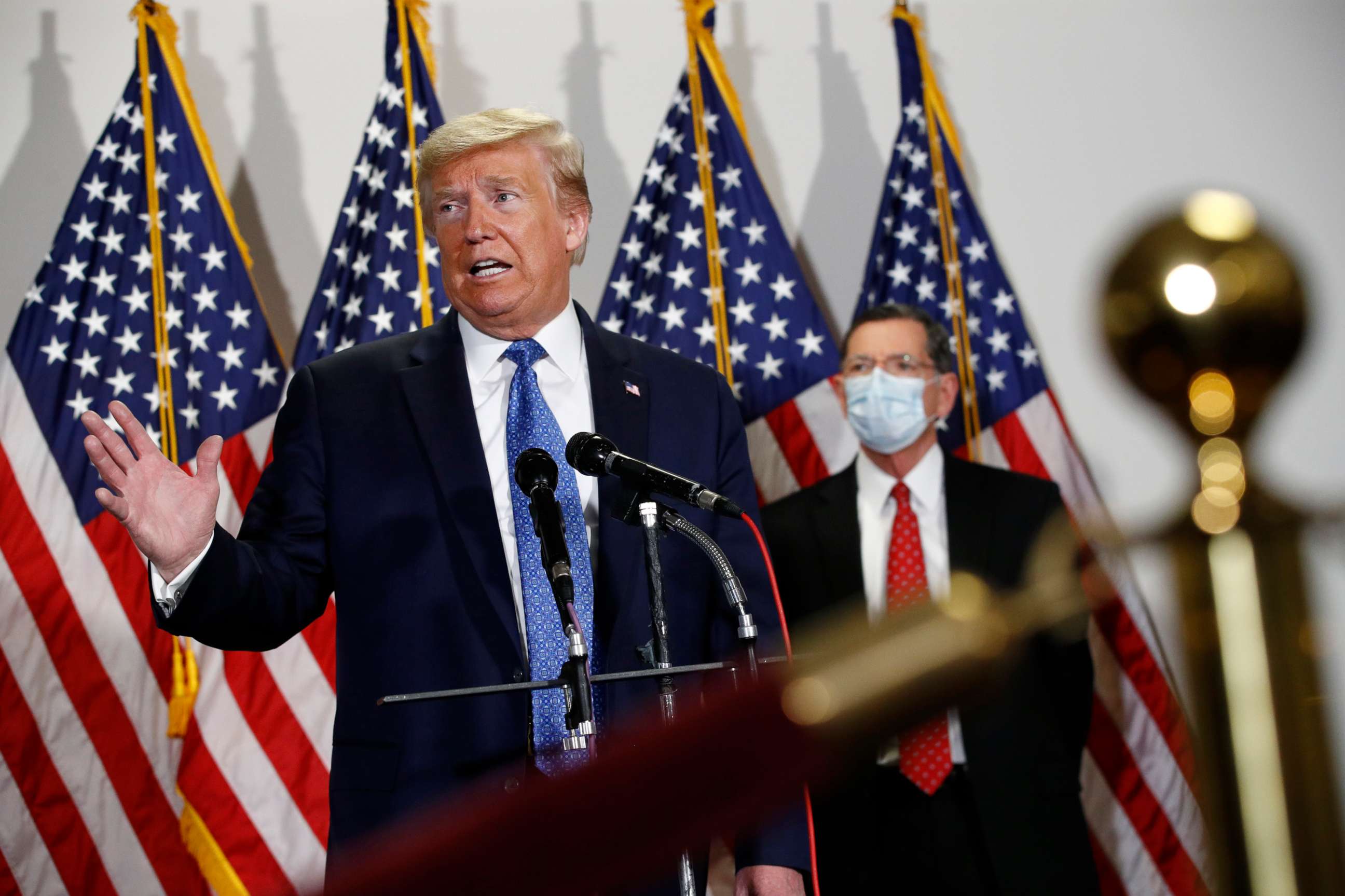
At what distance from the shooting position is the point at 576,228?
2355 millimetres

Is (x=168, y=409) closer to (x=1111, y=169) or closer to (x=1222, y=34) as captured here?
(x=1111, y=169)

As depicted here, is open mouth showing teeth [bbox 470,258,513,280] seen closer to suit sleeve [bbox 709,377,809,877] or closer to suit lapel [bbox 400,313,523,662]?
suit lapel [bbox 400,313,523,662]

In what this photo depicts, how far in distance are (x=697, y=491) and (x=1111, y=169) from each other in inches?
132

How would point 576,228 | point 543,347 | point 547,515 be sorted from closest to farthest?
point 547,515, point 543,347, point 576,228

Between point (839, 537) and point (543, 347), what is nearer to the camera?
point (543, 347)

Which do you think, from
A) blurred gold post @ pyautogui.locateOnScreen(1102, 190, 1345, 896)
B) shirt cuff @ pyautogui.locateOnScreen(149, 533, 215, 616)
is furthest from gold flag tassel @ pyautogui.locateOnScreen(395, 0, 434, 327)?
blurred gold post @ pyautogui.locateOnScreen(1102, 190, 1345, 896)

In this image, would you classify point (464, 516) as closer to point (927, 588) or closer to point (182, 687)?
point (927, 588)

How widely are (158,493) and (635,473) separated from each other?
0.60 metres

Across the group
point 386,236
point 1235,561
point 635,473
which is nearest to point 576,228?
point 635,473

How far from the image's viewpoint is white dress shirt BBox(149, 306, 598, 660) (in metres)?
1.97

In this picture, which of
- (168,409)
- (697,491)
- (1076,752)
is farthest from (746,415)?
(697,491)

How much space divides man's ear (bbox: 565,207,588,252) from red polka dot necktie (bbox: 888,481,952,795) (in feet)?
3.35

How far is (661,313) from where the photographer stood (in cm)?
391

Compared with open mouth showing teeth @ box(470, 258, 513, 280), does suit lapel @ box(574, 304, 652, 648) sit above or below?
below
